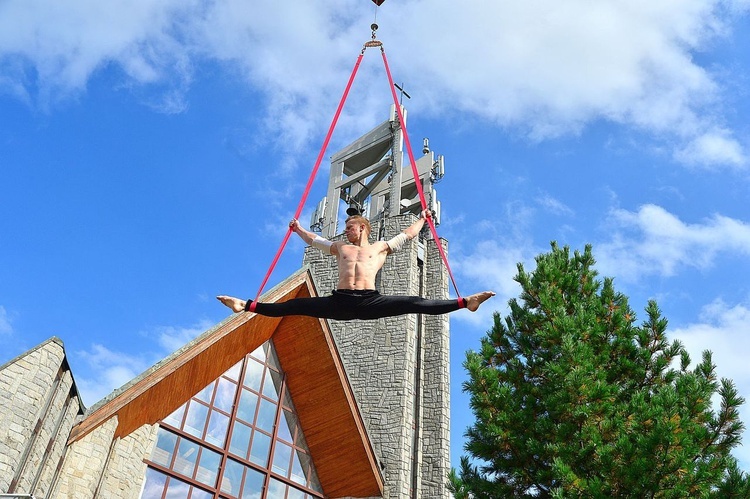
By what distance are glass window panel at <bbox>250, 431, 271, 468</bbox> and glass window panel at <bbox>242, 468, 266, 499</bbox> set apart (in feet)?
0.81

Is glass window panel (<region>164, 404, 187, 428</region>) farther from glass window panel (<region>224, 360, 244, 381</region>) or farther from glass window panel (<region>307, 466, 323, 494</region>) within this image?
glass window panel (<region>307, 466, 323, 494</region>)

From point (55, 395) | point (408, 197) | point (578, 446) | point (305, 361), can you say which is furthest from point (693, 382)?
point (408, 197)

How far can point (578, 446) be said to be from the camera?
945 centimetres

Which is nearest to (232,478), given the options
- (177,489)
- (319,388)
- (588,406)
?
(177,489)

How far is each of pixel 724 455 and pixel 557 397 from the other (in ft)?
7.02

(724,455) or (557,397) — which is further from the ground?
(557,397)

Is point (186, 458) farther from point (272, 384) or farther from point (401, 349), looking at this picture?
point (401, 349)

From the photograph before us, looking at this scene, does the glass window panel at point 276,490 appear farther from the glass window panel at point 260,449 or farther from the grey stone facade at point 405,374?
the grey stone facade at point 405,374

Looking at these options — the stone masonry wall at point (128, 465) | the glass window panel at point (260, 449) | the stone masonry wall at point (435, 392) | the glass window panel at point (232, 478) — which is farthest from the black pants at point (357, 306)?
the stone masonry wall at point (435, 392)

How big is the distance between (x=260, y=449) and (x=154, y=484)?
2.92 m

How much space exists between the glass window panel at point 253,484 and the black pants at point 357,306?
1001cm

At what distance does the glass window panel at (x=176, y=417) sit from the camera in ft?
51.0

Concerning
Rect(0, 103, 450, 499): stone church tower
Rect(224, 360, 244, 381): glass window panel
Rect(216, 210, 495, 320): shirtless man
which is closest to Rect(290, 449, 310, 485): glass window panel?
Rect(0, 103, 450, 499): stone church tower

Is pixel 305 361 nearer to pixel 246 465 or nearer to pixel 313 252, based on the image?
pixel 246 465
